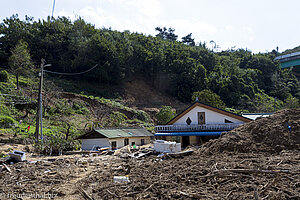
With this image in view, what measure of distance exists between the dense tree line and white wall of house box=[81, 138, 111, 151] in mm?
26647

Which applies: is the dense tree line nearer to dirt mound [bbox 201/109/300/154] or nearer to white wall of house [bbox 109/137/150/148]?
white wall of house [bbox 109/137/150/148]

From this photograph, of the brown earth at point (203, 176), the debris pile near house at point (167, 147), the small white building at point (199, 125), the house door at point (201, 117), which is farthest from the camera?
the house door at point (201, 117)

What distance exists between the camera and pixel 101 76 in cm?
5044

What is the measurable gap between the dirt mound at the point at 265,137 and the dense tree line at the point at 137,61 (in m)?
34.9

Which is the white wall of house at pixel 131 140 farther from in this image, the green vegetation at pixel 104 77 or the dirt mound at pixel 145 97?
the dirt mound at pixel 145 97

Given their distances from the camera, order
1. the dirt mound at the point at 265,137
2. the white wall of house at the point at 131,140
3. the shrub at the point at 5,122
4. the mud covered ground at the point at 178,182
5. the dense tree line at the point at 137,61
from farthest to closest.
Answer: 1. the dense tree line at the point at 137,61
2. the shrub at the point at 5,122
3. the white wall of house at the point at 131,140
4. the dirt mound at the point at 265,137
5. the mud covered ground at the point at 178,182

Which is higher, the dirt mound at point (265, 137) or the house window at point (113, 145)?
the dirt mound at point (265, 137)

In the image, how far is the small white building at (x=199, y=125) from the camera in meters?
23.2

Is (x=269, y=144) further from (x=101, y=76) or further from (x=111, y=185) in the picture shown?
(x=101, y=76)

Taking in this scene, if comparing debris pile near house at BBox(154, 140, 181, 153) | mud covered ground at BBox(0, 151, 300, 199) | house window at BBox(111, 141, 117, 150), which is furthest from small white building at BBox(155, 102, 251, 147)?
mud covered ground at BBox(0, 151, 300, 199)

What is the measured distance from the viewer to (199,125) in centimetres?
2397

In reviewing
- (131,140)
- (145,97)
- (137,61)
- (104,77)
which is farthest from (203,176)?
(137,61)

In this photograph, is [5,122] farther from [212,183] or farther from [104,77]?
Result: [104,77]

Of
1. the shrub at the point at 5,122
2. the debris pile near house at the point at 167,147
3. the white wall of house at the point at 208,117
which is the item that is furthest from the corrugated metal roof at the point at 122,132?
the shrub at the point at 5,122
